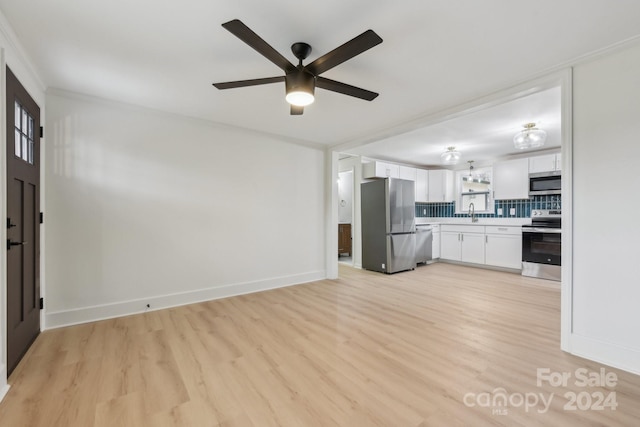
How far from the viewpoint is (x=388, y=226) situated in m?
5.18

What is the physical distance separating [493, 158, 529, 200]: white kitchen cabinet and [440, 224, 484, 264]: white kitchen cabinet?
0.86 meters

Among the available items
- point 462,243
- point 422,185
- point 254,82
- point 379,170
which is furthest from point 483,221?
point 254,82

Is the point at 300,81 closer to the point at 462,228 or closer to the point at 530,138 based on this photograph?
the point at 530,138

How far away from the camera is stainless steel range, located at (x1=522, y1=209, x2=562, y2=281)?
463cm

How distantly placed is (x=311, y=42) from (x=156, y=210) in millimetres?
2576

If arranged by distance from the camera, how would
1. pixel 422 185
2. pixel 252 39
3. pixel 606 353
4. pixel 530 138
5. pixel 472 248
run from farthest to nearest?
pixel 422 185, pixel 472 248, pixel 530 138, pixel 606 353, pixel 252 39

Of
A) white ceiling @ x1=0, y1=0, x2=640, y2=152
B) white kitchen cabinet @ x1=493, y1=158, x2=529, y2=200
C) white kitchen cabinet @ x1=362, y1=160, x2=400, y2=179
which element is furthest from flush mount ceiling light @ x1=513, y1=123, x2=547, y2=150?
white kitchen cabinet @ x1=362, y1=160, x2=400, y2=179

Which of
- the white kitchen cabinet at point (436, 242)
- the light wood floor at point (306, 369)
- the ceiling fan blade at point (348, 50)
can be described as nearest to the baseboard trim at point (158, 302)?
the light wood floor at point (306, 369)

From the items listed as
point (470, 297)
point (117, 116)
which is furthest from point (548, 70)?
point (117, 116)

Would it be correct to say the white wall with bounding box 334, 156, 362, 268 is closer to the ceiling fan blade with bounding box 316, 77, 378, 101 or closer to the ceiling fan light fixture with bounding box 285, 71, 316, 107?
the ceiling fan blade with bounding box 316, 77, 378, 101

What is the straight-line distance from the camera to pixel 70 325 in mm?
2777

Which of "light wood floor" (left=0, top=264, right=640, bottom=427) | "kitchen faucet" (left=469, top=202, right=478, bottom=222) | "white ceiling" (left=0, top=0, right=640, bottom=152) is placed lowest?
"light wood floor" (left=0, top=264, right=640, bottom=427)

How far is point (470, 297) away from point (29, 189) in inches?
194

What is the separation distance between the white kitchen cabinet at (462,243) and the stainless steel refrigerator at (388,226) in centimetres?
119
